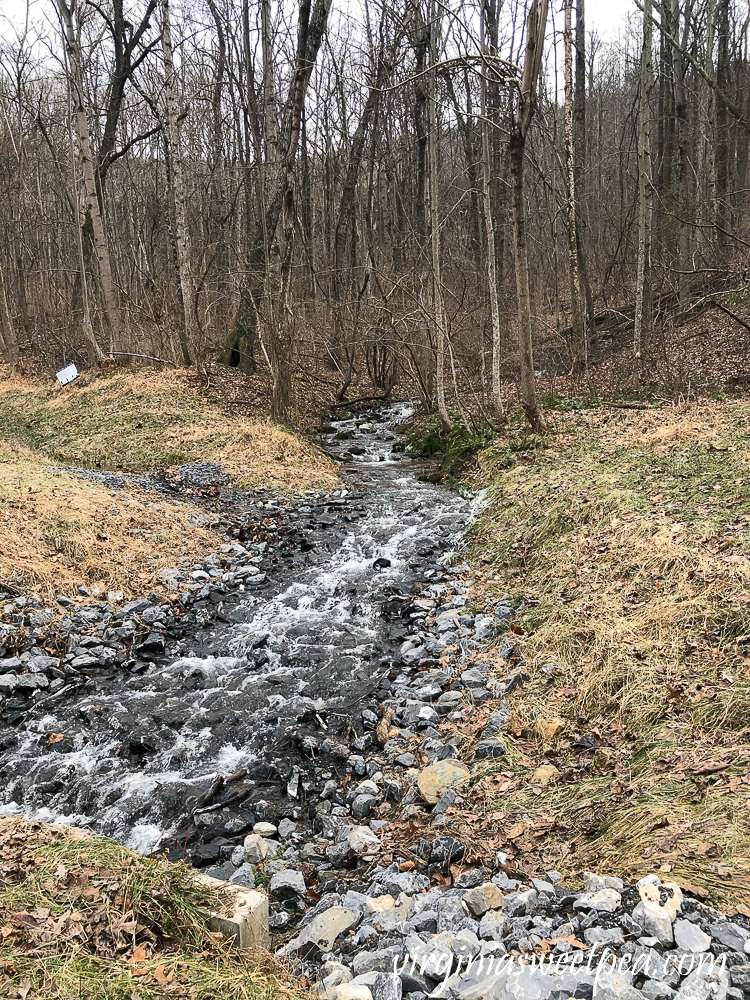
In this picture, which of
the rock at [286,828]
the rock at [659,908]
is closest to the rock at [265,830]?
the rock at [286,828]

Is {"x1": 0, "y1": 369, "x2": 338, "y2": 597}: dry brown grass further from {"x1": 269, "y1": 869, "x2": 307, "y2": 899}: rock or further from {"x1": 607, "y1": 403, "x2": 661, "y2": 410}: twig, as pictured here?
{"x1": 607, "y1": 403, "x2": 661, "y2": 410}: twig

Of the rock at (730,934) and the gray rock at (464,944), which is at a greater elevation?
the rock at (730,934)

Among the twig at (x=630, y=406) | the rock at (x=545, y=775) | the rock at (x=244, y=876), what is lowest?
the rock at (x=244, y=876)

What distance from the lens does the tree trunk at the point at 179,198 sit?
1504cm

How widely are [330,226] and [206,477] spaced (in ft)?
62.5

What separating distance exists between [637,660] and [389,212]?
19349mm

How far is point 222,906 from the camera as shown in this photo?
2.96 m

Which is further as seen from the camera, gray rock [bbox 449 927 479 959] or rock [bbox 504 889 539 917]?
rock [bbox 504 889 539 917]

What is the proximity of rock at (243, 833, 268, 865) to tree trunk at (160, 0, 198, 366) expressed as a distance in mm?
14918

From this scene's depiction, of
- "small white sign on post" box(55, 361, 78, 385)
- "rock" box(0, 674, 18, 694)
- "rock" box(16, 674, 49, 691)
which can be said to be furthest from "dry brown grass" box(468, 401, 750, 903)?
"small white sign on post" box(55, 361, 78, 385)

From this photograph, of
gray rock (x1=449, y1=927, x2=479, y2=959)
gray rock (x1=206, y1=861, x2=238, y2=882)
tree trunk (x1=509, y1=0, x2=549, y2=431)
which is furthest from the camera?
tree trunk (x1=509, y1=0, x2=549, y2=431)

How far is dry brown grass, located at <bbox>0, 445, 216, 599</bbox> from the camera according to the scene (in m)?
6.96

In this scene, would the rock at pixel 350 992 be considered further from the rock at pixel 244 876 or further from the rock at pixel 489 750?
the rock at pixel 489 750

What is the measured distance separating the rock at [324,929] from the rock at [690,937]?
147cm
